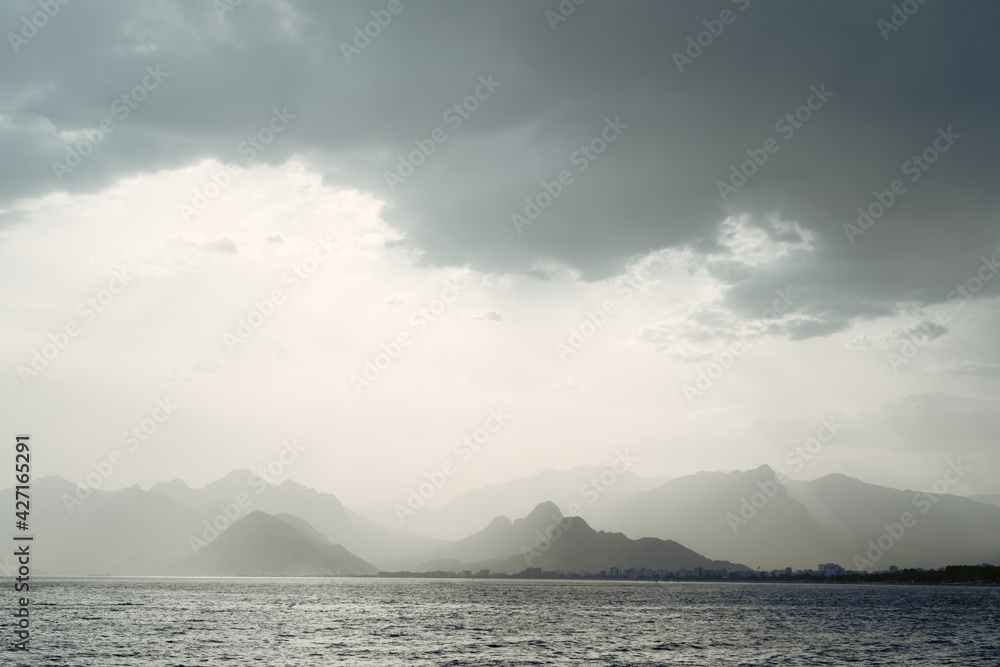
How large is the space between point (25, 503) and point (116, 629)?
6926cm

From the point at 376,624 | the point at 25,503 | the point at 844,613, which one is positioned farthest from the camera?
the point at 844,613

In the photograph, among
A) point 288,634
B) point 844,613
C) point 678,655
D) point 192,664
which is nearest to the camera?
point 192,664

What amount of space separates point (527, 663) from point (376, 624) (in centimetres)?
6201

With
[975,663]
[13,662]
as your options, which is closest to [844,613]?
[975,663]

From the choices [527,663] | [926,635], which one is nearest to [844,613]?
[926,635]

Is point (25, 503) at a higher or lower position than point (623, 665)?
higher

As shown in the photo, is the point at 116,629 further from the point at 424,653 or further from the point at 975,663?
the point at 975,663

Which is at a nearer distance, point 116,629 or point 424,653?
point 424,653

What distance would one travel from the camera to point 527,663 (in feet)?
261

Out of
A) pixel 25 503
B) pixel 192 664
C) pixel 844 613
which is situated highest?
pixel 25 503

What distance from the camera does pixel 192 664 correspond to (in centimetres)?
7575

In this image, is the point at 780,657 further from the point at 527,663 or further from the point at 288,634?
the point at 288,634

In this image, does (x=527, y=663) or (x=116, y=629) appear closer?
(x=527, y=663)

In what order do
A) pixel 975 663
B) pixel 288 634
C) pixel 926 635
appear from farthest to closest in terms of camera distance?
pixel 926 635 → pixel 288 634 → pixel 975 663
